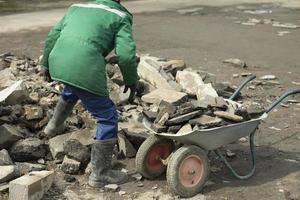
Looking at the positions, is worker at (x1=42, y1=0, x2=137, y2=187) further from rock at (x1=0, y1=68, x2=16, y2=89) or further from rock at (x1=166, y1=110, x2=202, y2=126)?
rock at (x1=0, y1=68, x2=16, y2=89)

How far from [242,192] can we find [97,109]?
148 centimetres

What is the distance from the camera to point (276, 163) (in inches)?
211

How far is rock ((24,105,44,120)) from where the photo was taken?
5808 mm

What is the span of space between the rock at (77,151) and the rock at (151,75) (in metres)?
2.17

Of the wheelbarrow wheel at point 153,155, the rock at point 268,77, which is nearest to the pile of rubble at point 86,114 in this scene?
the wheelbarrow wheel at point 153,155

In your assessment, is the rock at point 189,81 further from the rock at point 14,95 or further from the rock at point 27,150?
the rock at point 27,150

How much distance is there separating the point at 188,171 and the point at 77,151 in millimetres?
1167

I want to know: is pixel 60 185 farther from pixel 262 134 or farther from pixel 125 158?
pixel 262 134

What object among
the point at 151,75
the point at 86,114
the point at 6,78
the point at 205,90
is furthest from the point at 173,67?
the point at 6,78

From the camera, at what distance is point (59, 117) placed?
17.9 feet

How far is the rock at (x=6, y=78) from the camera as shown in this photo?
712cm

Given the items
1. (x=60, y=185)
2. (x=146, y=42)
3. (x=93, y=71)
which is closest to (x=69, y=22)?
(x=93, y=71)

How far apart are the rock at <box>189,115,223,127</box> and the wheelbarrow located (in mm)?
72

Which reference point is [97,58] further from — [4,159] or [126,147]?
[4,159]
